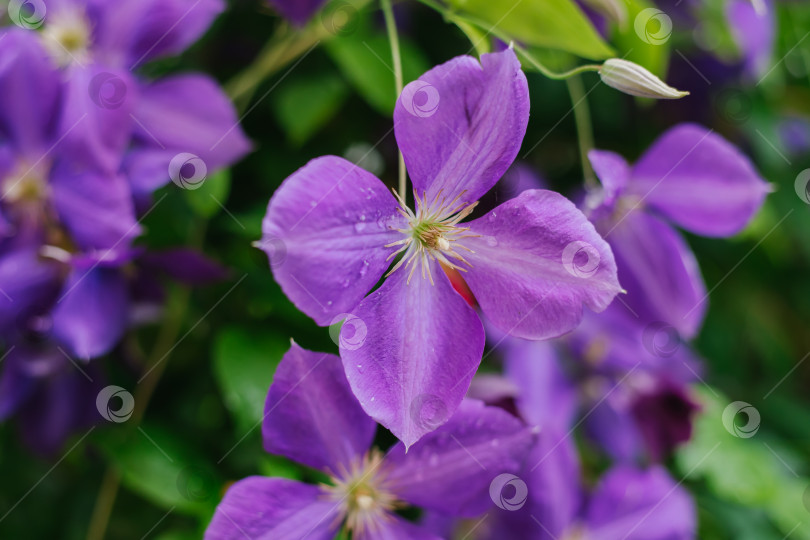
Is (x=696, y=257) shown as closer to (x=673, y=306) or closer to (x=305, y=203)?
(x=673, y=306)

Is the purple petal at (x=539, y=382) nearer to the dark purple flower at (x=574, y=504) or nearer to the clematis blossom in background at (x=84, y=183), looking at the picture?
the dark purple flower at (x=574, y=504)

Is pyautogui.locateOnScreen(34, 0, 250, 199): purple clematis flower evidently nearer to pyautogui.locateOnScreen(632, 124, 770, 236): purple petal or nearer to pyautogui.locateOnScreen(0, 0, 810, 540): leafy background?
pyautogui.locateOnScreen(0, 0, 810, 540): leafy background

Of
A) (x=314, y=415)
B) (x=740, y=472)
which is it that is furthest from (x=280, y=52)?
(x=740, y=472)

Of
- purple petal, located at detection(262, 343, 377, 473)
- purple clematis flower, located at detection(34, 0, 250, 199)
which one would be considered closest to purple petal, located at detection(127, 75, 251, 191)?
purple clematis flower, located at detection(34, 0, 250, 199)

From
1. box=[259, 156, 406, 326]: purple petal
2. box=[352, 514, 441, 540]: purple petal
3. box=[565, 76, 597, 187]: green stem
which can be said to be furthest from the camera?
box=[565, 76, 597, 187]: green stem

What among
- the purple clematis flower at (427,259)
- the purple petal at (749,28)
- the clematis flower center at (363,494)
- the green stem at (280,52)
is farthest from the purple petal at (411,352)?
the purple petal at (749,28)

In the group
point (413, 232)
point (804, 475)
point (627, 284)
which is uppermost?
point (413, 232)

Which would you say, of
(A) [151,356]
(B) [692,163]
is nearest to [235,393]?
(A) [151,356]
